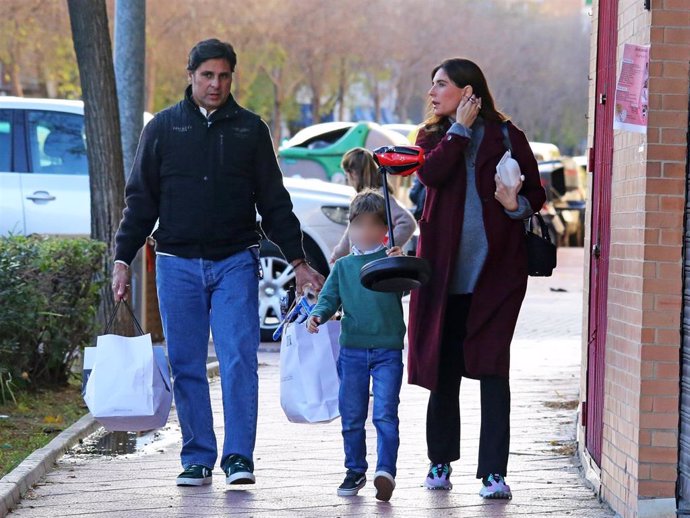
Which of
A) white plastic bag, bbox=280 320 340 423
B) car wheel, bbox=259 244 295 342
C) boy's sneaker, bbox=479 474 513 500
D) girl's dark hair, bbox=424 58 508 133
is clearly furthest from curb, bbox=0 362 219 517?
car wheel, bbox=259 244 295 342

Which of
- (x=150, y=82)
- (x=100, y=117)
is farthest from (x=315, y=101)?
(x=100, y=117)

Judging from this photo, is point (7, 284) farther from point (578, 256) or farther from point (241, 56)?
point (241, 56)

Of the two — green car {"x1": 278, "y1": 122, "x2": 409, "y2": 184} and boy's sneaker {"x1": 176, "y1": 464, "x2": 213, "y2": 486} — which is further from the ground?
green car {"x1": 278, "y1": 122, "x2": 409, "y2": 184}

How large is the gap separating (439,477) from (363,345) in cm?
71

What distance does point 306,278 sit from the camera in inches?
258

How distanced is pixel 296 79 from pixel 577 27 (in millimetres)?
26940

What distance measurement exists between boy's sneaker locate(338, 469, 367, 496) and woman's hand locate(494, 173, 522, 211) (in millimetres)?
1347

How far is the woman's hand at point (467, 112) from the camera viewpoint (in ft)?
20.5

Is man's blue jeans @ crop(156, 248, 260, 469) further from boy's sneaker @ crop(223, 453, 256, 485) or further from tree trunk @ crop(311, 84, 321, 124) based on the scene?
tree trunk @ crop(311, 84, 321, 124)

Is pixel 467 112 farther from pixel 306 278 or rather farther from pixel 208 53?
pixel 208 53

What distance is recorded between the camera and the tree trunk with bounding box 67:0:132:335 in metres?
Result: 9.97

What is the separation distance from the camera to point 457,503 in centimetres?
621

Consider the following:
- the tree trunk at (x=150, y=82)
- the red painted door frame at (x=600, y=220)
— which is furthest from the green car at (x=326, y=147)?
the red painted door frame at (x=600, y=220)

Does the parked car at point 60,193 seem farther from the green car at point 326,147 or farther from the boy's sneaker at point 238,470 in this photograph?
the green car at point 326,147
